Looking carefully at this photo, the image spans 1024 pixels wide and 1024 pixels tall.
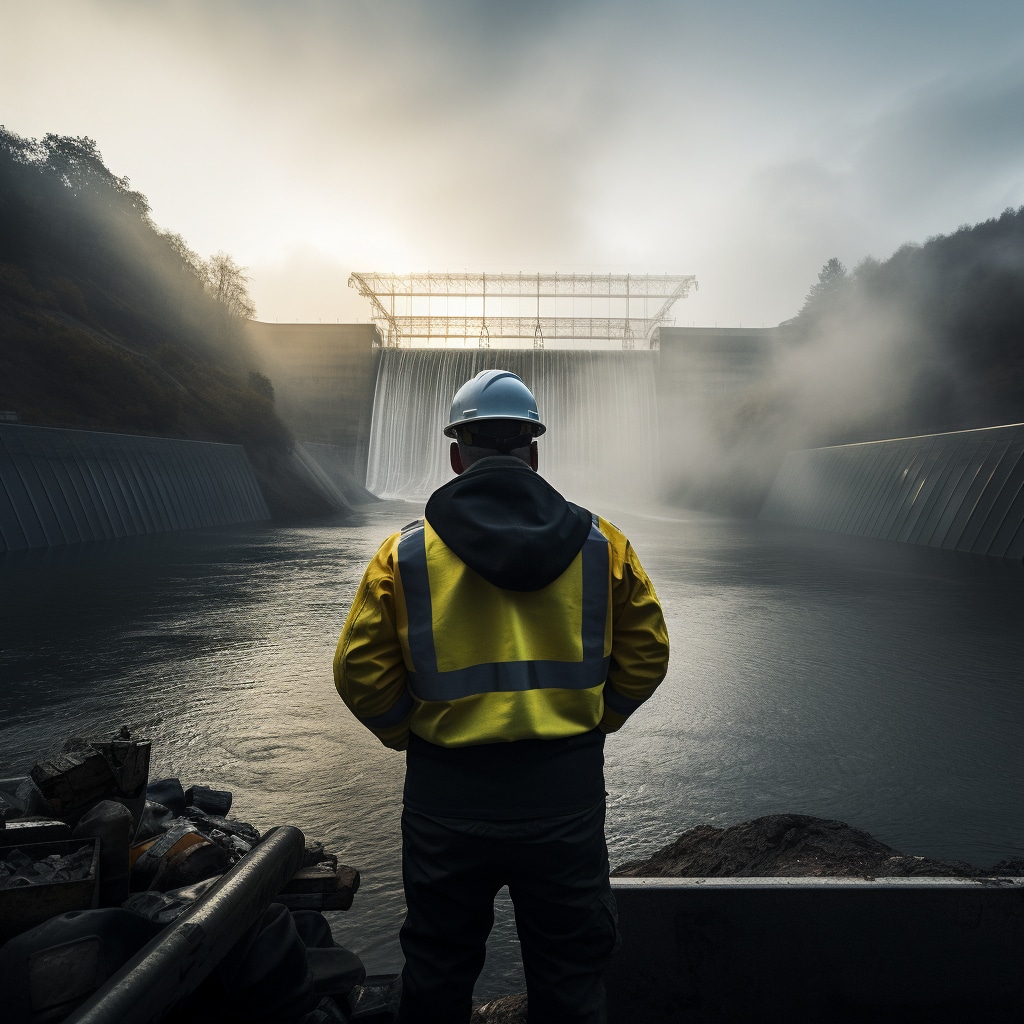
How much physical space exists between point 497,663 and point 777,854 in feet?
7.36

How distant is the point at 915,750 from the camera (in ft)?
16.3

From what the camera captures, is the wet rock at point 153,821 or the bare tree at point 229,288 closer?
the wet rock at point 153,821

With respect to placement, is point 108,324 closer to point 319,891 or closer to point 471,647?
point 319,891

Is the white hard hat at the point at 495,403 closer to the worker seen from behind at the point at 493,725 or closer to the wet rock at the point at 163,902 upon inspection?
the worker seen from behind at the point at 493,725

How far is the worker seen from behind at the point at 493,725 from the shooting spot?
1.69 metres

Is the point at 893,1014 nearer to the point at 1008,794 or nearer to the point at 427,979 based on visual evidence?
the point at 427,979

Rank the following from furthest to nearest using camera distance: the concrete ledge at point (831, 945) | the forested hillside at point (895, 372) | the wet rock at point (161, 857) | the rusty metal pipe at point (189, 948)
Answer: the forested hillside at point (895, 372), the wet rock at point (161, 857), the concrete ledge at point (831, 945), the rusty metal pipe at point (189, 948)

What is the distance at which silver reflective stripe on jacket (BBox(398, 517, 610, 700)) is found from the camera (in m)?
1.72

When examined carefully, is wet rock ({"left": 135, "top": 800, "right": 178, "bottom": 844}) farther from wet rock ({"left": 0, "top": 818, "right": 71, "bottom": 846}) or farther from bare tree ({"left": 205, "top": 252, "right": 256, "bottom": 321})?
bare tree ({"left": 205, "top": 252, "right": 256, "bottom": 321})

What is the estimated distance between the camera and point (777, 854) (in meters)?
3.32

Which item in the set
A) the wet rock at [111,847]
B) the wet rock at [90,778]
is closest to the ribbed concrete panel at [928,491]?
the wet rock at [90,778]

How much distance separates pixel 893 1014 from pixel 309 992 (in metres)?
1.59

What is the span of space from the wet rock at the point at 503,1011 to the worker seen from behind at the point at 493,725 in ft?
2.09

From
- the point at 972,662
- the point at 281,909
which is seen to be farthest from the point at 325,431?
the point at 281,909
